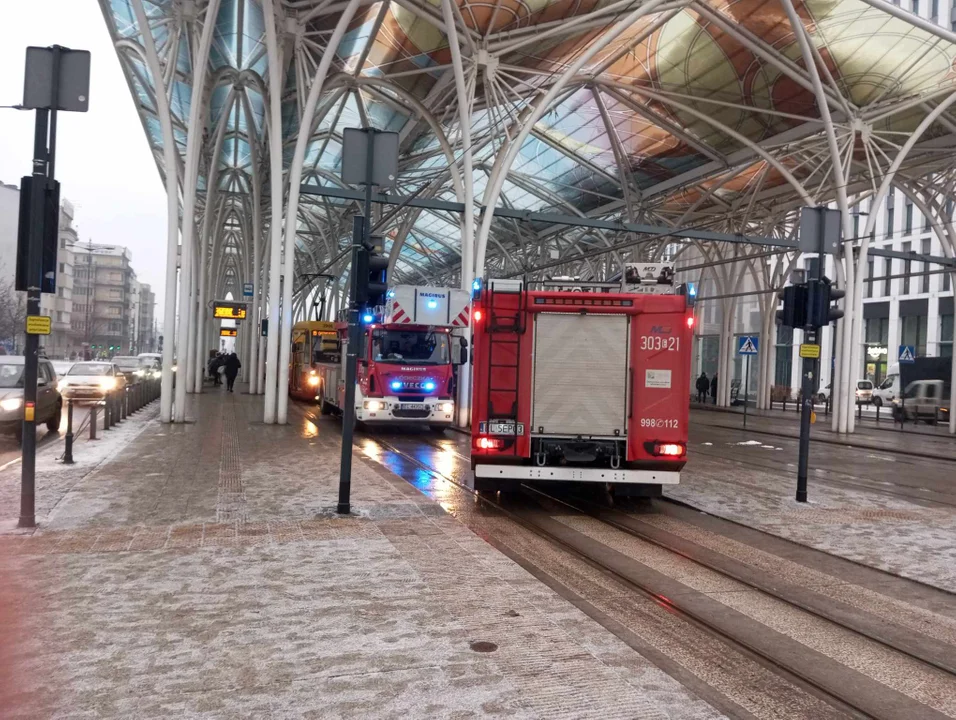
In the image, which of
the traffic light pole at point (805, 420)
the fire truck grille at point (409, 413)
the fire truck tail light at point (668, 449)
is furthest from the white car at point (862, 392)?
the fire truck tail light at point (668, 449)

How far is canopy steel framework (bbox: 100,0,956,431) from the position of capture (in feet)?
70.9

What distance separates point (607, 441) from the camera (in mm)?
10703

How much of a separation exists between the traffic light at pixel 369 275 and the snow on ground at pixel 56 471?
13.9 feet

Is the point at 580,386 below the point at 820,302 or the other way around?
below

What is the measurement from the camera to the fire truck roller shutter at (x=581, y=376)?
35.1 feet

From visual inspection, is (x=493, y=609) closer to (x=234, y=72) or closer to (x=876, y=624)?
(x=876, y=624)

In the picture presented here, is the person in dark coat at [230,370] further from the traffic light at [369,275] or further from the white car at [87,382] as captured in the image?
the traffic light at [369,275]

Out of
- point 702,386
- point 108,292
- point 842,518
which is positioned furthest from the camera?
point 108,292

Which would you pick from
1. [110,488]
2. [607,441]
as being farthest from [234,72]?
[607,441]

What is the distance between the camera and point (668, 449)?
1057cm

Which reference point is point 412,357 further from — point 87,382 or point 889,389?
point 889,389

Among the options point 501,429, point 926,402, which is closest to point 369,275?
point 501,429

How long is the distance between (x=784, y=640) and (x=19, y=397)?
608 inches

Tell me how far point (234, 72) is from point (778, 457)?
21.8 m
